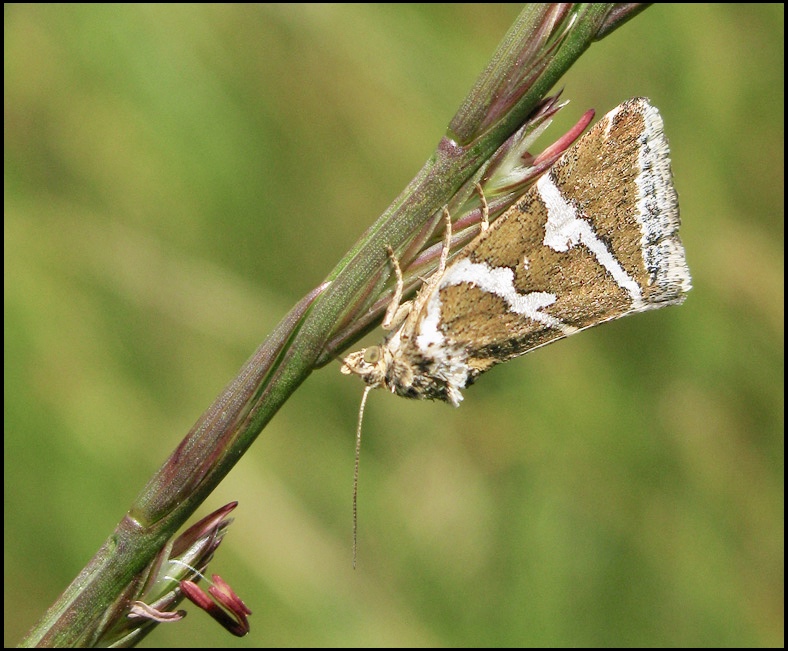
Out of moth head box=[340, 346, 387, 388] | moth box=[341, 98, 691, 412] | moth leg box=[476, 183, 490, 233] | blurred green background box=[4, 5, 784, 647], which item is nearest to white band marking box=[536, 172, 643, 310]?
moth box=[341, 98, 691, 412]

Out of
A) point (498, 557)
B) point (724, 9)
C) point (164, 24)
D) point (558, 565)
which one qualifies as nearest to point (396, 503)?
point (498, 557)

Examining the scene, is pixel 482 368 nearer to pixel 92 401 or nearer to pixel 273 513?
pixel 273 513

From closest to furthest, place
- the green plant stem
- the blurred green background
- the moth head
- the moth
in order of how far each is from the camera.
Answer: the green plant stem, the moth, the moth head, the blurred green background

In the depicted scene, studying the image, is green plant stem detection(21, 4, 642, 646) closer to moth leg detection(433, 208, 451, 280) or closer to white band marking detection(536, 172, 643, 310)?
moth leg detection(433, 208, 451, 280)

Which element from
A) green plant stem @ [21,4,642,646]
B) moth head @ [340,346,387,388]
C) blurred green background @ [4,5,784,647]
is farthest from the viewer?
blurred green background @ [4,5,784,647]

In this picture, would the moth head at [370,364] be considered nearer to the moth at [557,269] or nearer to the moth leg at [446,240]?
the moth at [557,269]

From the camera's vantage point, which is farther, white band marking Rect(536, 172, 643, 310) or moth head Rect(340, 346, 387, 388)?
moth head Rect(340, 346, 387, 388)

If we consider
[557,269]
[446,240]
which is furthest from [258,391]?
[557,269]
